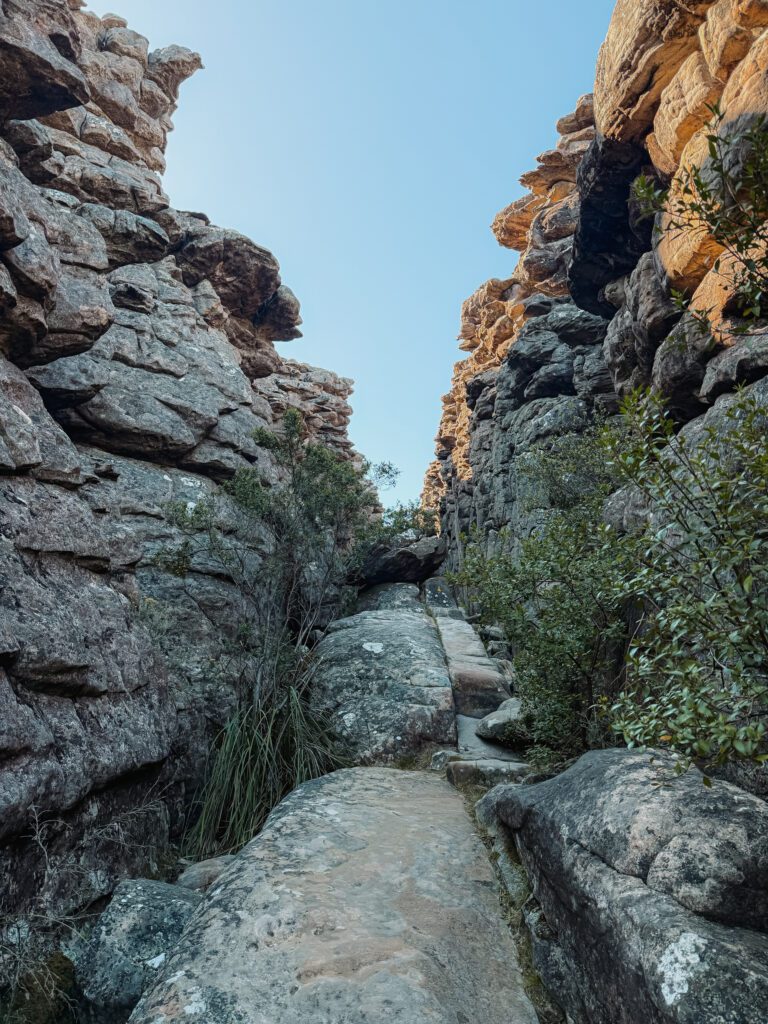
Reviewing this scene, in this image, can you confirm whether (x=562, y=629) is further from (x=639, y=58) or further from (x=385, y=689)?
(x=639, y=58)

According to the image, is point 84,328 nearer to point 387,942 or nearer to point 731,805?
point 387,942

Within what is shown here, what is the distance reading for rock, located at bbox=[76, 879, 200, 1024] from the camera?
14.4ft

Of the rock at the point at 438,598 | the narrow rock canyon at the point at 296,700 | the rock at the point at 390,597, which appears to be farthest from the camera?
the rock at the point at 438,598

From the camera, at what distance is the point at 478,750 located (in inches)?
326

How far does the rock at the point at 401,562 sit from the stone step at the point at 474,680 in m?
4.30

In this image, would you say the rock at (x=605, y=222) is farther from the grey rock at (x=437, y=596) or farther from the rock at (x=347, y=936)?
the rock at (x=347, y=936)

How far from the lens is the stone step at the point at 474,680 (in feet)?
31.8

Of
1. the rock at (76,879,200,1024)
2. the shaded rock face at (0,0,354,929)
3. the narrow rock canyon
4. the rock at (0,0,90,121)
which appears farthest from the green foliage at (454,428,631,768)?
the rock at (0,0,90,121)

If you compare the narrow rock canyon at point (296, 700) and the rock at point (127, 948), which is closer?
the narrow rock canyon at point (296, 700)

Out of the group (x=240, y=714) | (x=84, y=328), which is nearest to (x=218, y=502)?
(x=84, y=328)

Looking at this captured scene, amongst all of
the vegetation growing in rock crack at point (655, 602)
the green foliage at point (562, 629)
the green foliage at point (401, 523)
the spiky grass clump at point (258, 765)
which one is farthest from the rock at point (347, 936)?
the green foliage at point (401, 523)

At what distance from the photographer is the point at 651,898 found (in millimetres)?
2918

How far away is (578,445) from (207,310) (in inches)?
485

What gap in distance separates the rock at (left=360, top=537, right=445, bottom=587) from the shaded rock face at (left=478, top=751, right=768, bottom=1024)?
11.7 m
